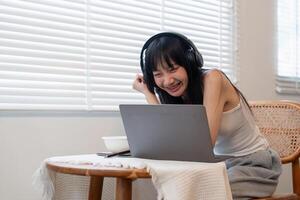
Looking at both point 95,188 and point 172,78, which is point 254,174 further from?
point 95,188

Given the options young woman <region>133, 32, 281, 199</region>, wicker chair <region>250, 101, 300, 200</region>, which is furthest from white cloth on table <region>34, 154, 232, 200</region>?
wicker chair <region>250, 101, 300, 200</region>

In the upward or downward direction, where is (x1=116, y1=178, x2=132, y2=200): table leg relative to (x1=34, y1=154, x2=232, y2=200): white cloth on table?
downward

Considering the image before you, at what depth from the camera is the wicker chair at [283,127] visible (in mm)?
1707

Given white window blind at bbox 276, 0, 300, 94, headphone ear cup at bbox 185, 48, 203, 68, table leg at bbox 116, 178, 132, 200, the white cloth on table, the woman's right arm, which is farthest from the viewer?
white window blind at bbox 276, 0, 300, 94

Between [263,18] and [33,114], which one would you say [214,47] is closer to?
[263,18]

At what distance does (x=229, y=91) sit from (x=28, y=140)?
70 centimetres

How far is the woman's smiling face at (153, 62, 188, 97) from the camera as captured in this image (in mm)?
1462

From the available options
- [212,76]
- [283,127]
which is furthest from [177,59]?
[283,127]

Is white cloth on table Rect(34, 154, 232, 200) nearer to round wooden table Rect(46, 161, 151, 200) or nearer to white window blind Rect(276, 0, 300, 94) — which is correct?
round wooden table Rect(46, 161, 151, 200)

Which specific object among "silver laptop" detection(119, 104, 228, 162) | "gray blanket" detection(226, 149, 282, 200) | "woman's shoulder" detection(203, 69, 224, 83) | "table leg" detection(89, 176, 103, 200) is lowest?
"table leg" detection(89, 176, 103, 200)

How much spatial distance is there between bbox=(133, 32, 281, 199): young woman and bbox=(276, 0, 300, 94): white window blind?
1.10 m

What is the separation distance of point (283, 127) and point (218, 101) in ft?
1.71

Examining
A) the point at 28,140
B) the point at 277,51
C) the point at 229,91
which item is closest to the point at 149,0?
the point at 229,91

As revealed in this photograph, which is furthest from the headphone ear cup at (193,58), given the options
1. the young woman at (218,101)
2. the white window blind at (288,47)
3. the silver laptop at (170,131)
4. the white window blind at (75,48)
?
the white window blind at (288,47)
